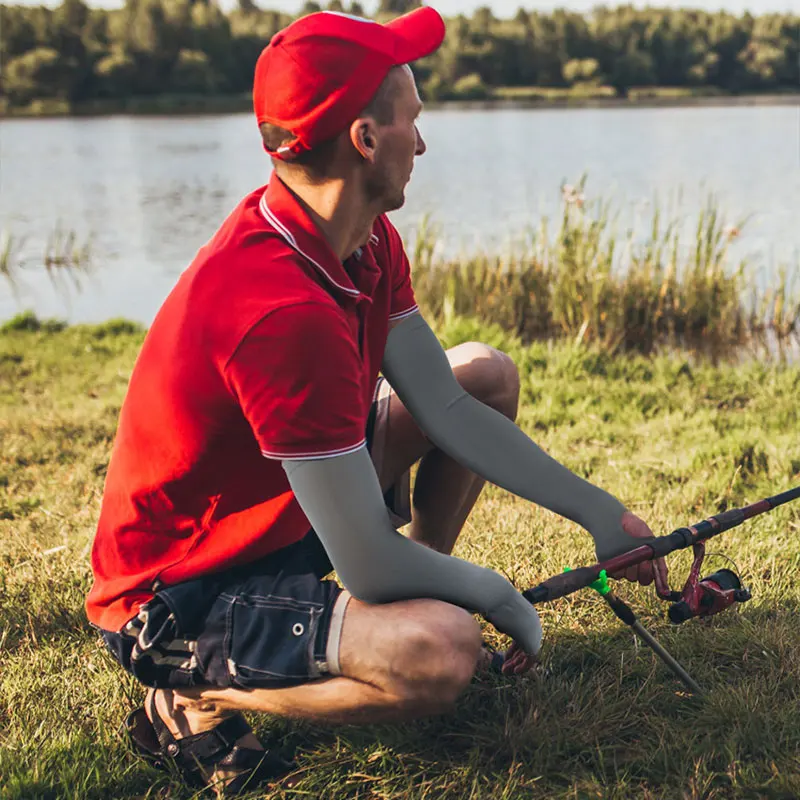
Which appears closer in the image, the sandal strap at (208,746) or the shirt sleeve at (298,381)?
the shirt sleeve at (298,381)

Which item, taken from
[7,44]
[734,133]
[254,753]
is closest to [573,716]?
[254,753]

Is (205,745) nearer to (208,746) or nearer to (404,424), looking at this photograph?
(208,746)

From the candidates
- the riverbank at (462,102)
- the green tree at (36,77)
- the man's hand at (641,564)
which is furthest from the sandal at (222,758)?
the green tree at (36,77)

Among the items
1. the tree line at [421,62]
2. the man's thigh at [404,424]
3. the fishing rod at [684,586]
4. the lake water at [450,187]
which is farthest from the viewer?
the tree line at [421,62]

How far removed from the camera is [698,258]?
679 cm

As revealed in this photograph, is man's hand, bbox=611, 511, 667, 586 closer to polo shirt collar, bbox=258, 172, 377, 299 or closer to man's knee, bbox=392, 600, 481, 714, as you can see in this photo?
man's knee, bbox=392, 600, 481, 714

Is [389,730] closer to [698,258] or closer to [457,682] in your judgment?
[457,682]

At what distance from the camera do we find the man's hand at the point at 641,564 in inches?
85.7

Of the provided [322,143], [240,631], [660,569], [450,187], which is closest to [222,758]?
[240,631]

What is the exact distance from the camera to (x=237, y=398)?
6.04ft

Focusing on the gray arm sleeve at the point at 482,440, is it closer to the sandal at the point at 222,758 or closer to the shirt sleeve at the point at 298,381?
the shirt sleeve at the point at 298,381

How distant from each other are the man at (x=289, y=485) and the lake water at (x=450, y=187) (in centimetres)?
520

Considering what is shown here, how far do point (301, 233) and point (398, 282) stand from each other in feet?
1.76

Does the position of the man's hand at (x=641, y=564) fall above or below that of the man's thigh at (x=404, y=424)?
below
